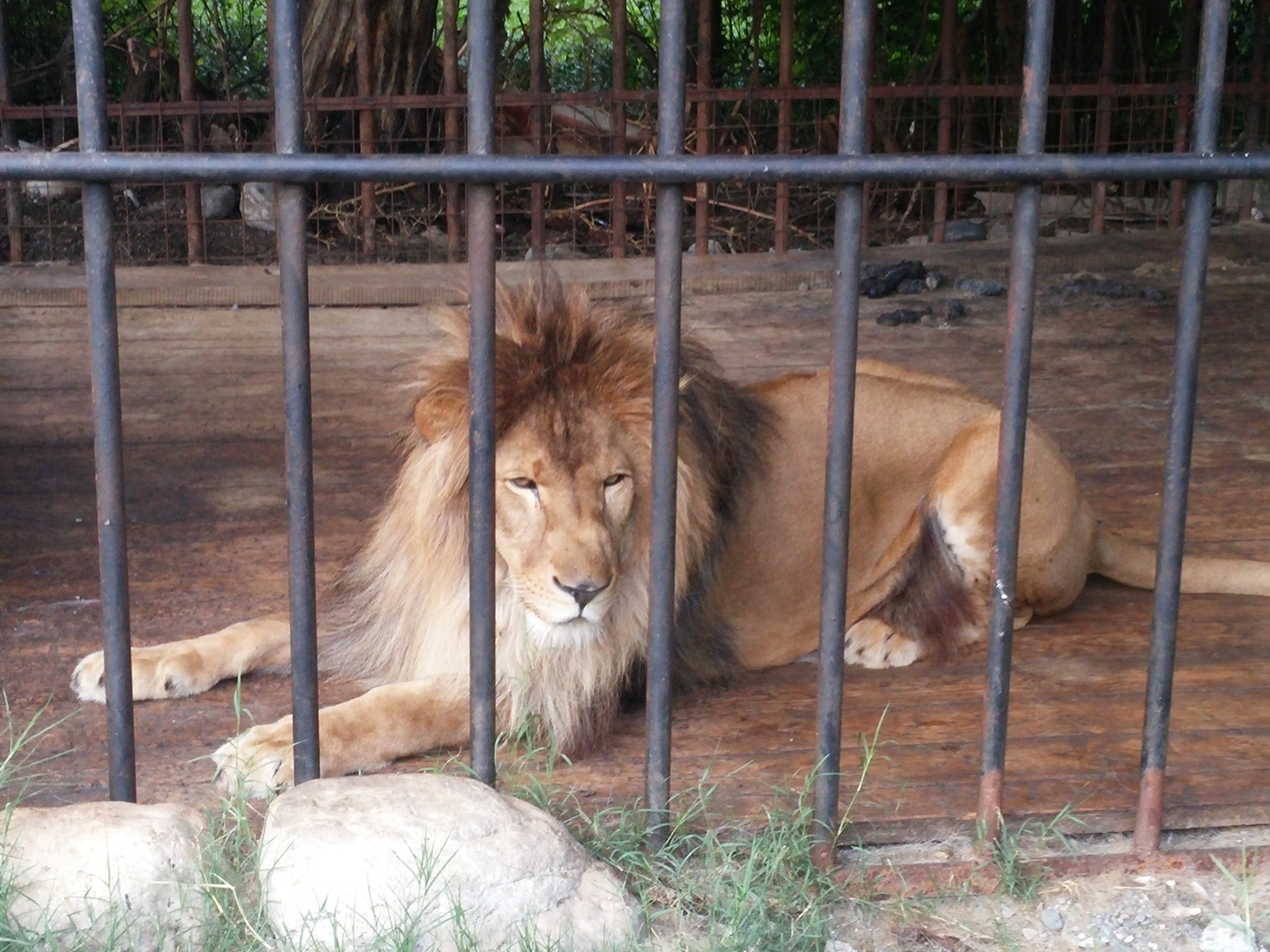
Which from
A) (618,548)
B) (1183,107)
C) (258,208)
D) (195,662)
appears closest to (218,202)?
(258,208)

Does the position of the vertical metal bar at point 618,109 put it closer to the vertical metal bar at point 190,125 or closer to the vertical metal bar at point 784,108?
the vertical metal bar at point 784,108

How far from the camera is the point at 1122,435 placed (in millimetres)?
4906

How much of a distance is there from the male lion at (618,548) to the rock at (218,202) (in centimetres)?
524

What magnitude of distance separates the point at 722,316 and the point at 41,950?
4.80m

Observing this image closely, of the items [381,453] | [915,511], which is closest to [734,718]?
[915,511]

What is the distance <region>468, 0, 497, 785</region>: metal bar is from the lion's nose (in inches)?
14.3

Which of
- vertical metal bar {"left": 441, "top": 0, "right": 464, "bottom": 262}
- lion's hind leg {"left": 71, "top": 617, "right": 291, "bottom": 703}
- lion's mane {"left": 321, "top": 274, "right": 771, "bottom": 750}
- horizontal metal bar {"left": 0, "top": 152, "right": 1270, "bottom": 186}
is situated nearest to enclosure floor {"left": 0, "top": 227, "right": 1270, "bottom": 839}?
lion's hind leg {"left": 71, "top": 617, "right": 291, "bottom": 703}

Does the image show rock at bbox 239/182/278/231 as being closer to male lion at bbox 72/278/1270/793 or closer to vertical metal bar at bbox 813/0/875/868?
male lion at bbox 72/278/1270/793

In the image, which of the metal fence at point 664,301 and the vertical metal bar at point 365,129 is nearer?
the metal fence at point 664,301

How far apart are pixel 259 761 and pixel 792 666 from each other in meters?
1.28

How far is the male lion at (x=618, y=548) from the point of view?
2703 millimetres

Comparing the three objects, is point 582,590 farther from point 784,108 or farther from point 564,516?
point 784,108

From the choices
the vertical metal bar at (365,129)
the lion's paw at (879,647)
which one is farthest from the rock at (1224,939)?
the vertical metal bar at (365,129)

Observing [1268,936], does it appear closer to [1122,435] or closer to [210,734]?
[210,734]
